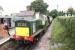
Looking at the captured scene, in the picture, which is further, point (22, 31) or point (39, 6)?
point (39, 6)

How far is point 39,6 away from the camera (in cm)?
3438

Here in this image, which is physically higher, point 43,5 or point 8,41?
point 43,5

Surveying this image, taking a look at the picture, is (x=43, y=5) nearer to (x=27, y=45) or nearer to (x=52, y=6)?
(x=52, y=6)

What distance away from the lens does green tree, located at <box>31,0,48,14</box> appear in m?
34.0

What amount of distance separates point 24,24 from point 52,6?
71.1ft

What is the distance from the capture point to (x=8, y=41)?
14383 mm

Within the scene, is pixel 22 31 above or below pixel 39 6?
below

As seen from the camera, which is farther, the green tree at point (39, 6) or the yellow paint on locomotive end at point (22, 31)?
the green tree at point (39, 6)

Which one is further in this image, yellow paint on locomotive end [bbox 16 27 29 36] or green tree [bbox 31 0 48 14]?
green tree [bbox 31 0 48 14]

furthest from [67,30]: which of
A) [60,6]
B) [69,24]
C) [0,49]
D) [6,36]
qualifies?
[60,6]

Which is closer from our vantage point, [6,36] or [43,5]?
[6,36]

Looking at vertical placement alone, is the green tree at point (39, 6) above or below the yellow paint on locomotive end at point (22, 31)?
above

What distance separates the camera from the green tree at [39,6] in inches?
1340

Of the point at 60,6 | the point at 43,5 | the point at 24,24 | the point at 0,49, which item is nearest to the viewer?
the point at 0,49
